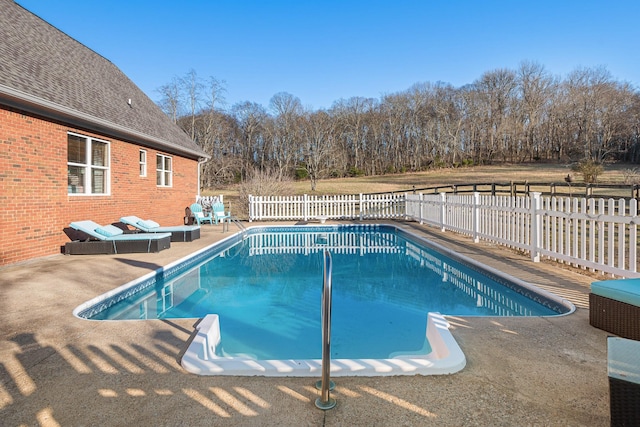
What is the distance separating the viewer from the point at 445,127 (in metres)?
45.2

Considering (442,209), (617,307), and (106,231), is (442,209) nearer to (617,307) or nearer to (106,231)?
(617,307)

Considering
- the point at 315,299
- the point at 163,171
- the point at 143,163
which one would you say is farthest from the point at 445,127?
the point at 315,299

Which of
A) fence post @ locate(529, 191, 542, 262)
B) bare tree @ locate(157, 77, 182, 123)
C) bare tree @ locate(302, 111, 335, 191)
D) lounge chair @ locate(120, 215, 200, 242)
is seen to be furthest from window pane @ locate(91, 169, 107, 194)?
bare tree @ locate(302, 111, 335, 191)

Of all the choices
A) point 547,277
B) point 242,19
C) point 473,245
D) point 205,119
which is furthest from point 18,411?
point 205,119

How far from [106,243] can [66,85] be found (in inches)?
144

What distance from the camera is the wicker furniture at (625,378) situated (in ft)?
4.80

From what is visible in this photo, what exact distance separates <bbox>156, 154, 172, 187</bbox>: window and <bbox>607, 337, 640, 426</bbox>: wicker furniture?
1194cm

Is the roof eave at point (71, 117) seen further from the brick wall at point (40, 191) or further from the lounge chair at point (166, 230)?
the lounge chair at point (166, 230)

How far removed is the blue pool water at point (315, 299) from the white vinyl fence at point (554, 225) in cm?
118

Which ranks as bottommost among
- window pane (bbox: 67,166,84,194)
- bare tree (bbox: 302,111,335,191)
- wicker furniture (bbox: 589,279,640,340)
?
wicker furniture (bbox: 589,279,640,340)

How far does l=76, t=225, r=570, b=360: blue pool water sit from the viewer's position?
3.75 metres

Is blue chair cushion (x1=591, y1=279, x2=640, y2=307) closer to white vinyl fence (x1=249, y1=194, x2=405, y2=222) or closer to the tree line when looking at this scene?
white vinyl fence (x1=249, y1=194, x2=405, y2=222)

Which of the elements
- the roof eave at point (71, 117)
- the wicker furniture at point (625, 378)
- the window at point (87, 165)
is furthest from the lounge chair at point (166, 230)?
the wicker furniture at point (625, 378)

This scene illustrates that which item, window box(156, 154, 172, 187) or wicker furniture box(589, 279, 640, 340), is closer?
wicker furniture box(589, 279, 640, 340)
